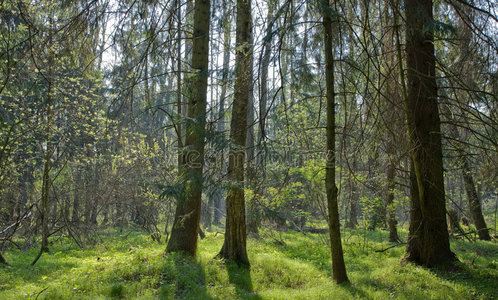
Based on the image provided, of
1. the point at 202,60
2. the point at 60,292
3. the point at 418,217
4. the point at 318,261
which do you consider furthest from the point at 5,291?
the point at 418,217

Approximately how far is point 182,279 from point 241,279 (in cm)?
106

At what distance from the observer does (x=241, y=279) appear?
601 centimetres

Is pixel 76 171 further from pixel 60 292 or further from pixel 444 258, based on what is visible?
pixel 444 258

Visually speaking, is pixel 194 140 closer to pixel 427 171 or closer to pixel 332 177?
pixel 332 177

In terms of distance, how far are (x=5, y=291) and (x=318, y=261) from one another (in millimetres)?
5994

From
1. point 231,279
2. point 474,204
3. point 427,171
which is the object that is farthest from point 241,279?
point 474,204

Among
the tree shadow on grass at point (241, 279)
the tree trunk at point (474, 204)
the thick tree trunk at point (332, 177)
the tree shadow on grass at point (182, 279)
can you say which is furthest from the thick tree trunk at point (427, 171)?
the tree trunk at point (474, 204)

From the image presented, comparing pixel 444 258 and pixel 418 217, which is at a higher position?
pixel 418 217

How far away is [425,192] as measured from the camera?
6.28 meters

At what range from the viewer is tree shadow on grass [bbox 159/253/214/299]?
5.13 meters

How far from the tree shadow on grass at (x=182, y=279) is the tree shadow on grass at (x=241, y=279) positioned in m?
0.50

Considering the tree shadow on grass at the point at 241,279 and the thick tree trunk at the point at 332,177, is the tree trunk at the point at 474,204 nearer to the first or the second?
the thick tree trunk at the point at 332,177

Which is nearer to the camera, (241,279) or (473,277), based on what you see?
(473,277)

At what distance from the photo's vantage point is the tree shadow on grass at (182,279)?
202 inches
